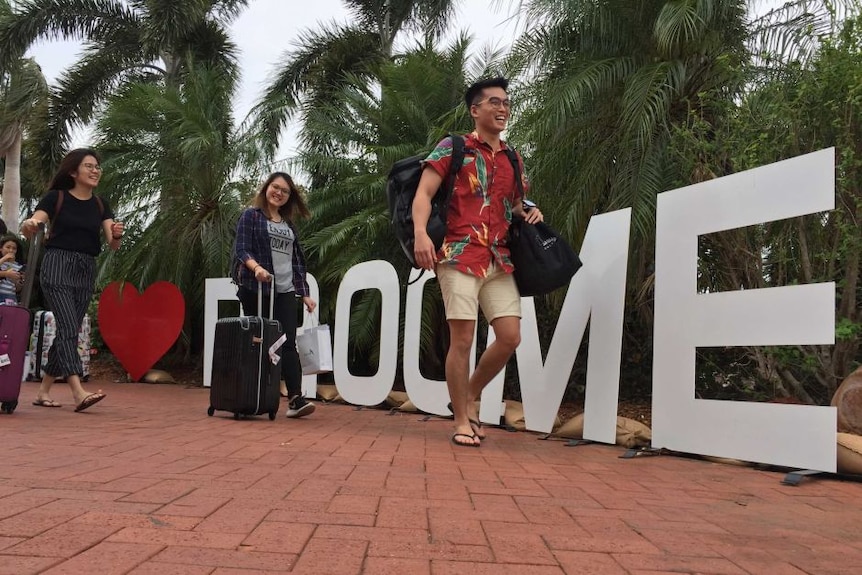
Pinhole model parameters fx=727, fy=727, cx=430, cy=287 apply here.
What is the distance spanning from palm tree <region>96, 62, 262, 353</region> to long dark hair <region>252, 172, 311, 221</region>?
17.3 feet

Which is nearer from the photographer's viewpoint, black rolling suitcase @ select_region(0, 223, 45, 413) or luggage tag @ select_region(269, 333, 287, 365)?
black rolling suitcase @ select_region(0, 223, 45, 413)

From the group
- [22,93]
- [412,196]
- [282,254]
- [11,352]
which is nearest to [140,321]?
[11,352]

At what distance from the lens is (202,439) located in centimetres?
392

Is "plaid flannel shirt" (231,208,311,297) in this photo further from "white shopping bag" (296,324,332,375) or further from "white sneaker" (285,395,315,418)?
"white sneaker" (285,395,315,418)

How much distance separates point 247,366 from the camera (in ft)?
16.4

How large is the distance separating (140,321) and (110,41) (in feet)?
32.0

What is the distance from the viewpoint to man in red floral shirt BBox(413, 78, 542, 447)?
13.5ft

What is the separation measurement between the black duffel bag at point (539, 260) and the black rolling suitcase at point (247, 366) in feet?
6.10

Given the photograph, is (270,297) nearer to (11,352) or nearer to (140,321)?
(11,352)

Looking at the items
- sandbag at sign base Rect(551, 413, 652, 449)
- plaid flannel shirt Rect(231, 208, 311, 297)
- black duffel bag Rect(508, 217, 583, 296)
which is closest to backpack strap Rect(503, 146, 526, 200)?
black duffel bag Rect(508, 217, 583, 296)

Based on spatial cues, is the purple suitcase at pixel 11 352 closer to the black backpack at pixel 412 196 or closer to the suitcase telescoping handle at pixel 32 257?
the suitcase telescoping handle at pixel 32 257

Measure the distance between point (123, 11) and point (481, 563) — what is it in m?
18.0

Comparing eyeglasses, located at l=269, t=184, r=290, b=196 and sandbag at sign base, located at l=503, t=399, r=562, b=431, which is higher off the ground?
eyeglasses, located at l=269, t=184, r=290, b=196

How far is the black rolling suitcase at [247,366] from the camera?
5.02 metres
